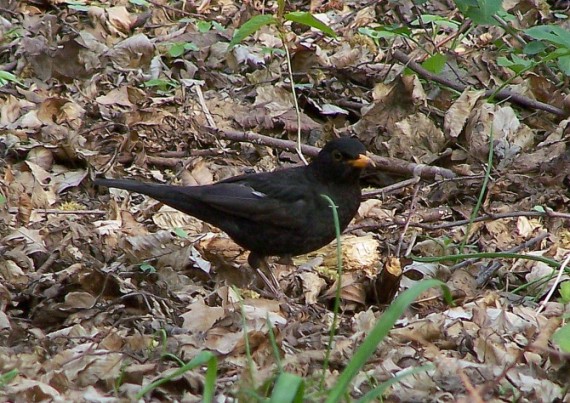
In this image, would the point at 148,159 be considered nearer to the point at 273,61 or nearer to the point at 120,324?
the point at 273,61

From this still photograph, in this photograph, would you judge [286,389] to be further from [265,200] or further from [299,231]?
[265,200]

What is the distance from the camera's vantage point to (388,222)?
19.2ft

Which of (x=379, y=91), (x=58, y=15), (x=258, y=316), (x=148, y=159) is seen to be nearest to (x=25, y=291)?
(x=258, y=316)

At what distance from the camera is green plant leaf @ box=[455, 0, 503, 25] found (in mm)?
5281

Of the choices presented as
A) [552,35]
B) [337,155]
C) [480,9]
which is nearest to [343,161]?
[337,155]

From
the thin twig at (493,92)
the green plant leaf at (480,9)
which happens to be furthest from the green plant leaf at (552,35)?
the thin twig at (493,92)

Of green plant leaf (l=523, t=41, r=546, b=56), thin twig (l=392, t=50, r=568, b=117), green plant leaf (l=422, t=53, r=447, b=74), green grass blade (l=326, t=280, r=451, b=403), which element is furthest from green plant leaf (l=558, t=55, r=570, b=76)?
green grass blade (l=326, t=280, r=451, b=403)

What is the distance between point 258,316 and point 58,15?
15.3 feet

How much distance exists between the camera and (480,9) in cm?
534

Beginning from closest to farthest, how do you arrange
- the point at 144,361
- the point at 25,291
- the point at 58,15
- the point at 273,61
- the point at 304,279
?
1. the point at 144,361
2. the point at 25,291
3. the point at 304,279
4. the point at 273,61
5. the point at 58,15

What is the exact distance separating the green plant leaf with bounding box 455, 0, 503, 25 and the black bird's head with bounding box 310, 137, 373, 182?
0.96 metres

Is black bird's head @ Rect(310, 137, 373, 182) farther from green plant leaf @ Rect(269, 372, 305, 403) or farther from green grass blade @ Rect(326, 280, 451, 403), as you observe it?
green plant leaf @ Rect(269, 372, 305, 403)

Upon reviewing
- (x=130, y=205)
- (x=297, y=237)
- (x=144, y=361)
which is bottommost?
(x=130, y=205)

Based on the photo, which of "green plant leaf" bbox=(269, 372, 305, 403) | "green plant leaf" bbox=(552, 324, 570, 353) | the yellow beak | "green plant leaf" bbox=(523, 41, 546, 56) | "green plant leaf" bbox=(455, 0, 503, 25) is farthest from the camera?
"green plant leaf" bbox=(523, 41, 546, 56)
